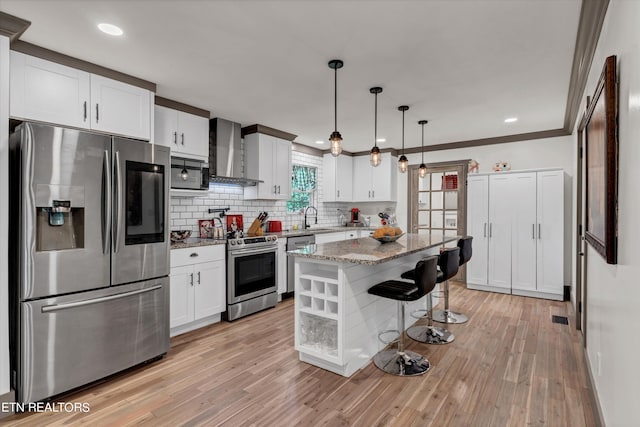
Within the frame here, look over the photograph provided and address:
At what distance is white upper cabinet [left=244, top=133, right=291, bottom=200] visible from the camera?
479cm

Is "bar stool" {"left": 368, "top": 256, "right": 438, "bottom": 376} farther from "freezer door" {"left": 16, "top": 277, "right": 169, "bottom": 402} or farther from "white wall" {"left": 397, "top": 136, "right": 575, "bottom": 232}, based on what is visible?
"white wall" {"left": 397, "top": 136, "right": 575, "bottom": 232}

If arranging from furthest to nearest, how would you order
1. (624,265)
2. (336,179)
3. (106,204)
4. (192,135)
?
(336,179)
(192,135)
(106,204)
(624,265)

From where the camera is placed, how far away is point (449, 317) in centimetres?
397

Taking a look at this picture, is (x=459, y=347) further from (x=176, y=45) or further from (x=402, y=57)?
(x=176, y=45)

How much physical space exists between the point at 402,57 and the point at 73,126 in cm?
272

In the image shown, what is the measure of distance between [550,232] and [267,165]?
4167 millimetres

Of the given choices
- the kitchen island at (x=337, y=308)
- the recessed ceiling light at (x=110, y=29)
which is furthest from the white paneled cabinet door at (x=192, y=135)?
the kitchen island at (x=337, y=308)

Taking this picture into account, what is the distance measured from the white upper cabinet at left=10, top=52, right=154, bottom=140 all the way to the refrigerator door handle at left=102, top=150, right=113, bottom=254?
1.66ft

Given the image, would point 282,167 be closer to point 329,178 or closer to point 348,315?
point 329,178

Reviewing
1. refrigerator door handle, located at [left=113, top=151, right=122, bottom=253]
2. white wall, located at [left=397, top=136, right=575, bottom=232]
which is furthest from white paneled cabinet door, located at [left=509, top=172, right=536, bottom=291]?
refrigerator door handle, located at [left=113, top=151, right=122, bottom=253]

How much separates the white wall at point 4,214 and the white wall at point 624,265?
3.30 meters

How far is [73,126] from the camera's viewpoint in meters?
2.70

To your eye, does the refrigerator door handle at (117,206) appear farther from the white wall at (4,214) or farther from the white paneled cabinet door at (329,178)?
the white paneled cabinet door at (329,178)

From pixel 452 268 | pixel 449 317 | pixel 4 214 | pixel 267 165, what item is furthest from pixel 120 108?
pixel 449 317
